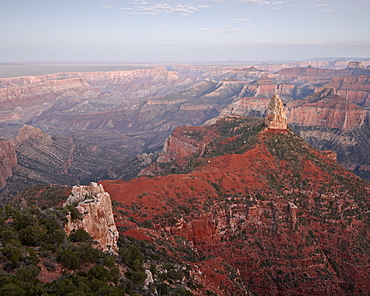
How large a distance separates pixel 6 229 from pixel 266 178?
4201 cm

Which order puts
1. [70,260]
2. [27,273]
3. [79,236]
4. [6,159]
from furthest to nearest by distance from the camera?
[6,159] < [79,236] < [70,260] < [27,273]

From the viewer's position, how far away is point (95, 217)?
2397 cm

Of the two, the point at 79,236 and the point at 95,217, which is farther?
the point at 95,217

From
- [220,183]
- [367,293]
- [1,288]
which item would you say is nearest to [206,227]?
[220,183]

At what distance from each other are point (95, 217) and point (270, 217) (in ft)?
100

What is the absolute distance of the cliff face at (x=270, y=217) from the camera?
38.8 meters

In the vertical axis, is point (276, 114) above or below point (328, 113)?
above

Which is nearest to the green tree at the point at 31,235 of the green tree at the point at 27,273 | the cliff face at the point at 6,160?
the green tree at the point at 27,273

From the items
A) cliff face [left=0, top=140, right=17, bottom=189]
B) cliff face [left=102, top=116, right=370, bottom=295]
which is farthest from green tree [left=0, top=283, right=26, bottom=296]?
cliff face [left=0, top=140, right=17, bottom=189]

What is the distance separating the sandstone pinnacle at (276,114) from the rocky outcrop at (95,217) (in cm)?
4733

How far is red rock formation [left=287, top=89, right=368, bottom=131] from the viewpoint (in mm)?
163000

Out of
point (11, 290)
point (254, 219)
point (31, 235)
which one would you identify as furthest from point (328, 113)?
point (11, 290)

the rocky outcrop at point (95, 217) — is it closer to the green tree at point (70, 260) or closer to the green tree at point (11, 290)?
the green tree at point (70, 260)

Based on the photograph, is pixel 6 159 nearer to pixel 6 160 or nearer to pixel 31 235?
pixel 6 160
